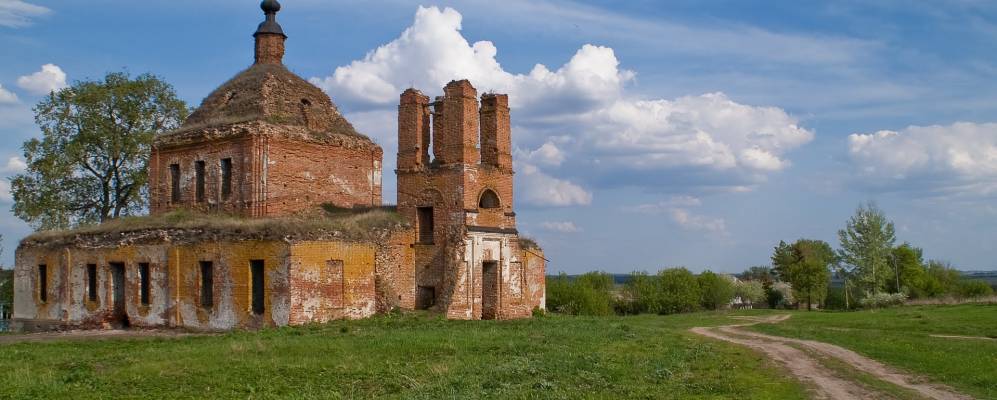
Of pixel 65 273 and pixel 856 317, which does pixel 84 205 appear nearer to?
pixel 65 273

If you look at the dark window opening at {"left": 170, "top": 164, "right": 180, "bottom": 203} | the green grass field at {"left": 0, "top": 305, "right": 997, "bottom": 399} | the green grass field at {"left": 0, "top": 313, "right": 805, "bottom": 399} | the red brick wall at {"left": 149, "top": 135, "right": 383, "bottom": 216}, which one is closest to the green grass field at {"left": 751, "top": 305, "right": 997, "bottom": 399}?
the green grass field at {"left": 0, "top": 305, "right": 997, "bottom": 399}

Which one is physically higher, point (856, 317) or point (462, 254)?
point (462, 254)

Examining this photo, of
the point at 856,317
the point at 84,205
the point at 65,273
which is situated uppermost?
the point at 84,205

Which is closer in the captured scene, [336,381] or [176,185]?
[336,381]

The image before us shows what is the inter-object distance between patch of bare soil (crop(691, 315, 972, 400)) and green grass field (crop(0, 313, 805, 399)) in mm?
511

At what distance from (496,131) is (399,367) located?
1523cm

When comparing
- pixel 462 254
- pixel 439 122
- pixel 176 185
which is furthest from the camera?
pixel 176 185

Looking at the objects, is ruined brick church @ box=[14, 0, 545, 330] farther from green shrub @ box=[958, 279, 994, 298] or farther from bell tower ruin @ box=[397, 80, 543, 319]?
green shrub @ box=[958, 279, 994, 298]

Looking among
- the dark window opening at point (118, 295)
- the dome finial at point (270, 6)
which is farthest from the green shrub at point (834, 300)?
the dark window opening at point (118, 295)

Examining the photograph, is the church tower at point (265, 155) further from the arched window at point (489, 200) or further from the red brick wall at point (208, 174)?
the arched window at point (489, 200)

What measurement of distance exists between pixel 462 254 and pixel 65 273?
1515cm

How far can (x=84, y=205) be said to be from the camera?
40.9 m

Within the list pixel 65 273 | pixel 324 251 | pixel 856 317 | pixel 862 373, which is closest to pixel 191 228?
pixel 324 251

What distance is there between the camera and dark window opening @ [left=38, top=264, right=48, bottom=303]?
31156 mm
